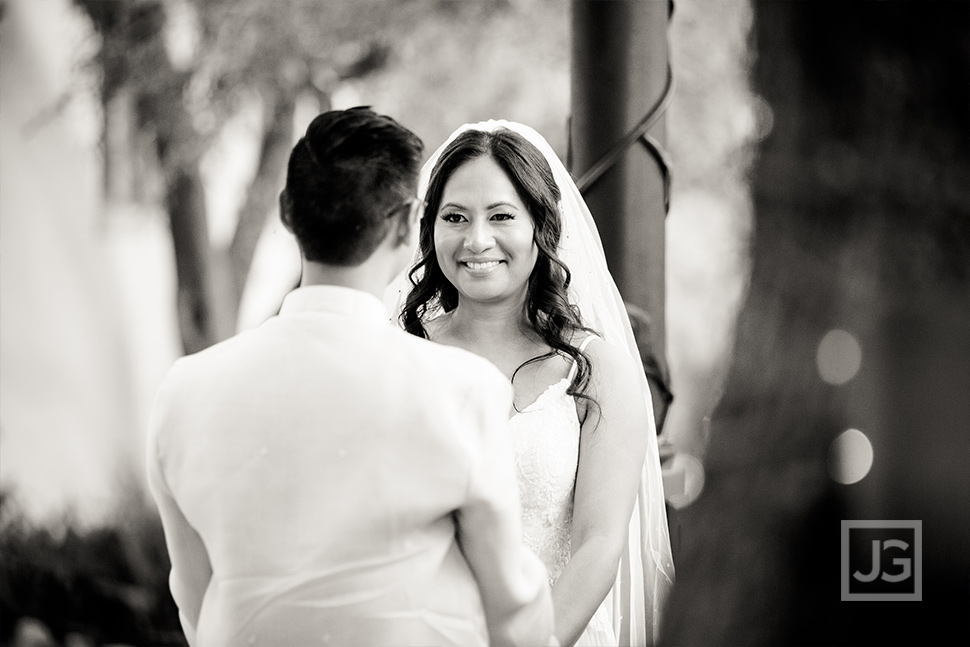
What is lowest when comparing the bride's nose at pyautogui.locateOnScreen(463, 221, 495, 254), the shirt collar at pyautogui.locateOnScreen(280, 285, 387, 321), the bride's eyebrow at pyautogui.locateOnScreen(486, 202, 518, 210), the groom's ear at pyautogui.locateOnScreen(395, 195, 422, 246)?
the shirt collar at pyautogui.locateOnScreen(280, 285, 387, 321)

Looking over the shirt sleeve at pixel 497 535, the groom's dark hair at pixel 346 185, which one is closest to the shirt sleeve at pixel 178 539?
the groom's dark hair at pixel 346 185

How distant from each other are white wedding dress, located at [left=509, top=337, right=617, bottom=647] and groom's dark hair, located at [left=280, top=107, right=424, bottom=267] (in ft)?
3.25

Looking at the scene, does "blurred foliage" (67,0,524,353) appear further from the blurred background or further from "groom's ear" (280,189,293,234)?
"groom's ear" (280,189,293,234)

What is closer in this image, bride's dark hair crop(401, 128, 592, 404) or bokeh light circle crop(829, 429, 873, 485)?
bokeh light circle crop(829, 429, 873, 485)

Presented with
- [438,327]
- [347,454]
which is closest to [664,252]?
[438,327]

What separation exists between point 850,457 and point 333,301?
2.93ft

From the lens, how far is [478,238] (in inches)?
95.1

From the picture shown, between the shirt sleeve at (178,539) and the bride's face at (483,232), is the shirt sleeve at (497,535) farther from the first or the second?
the bride's face at (483,232)

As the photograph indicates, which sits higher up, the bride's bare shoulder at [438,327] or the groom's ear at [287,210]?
the groom's ear at [287,210]

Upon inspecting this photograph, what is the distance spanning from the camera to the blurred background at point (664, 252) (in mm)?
885

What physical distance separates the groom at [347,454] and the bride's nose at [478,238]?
0.82 metres

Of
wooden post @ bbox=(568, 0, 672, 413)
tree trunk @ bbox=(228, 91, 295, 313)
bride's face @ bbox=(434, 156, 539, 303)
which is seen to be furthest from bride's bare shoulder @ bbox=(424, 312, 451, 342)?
tree trunk @ bbox=(228, 91, 295, 313)

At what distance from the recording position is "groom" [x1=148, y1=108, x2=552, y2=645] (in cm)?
144

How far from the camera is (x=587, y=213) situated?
2.56 metres
